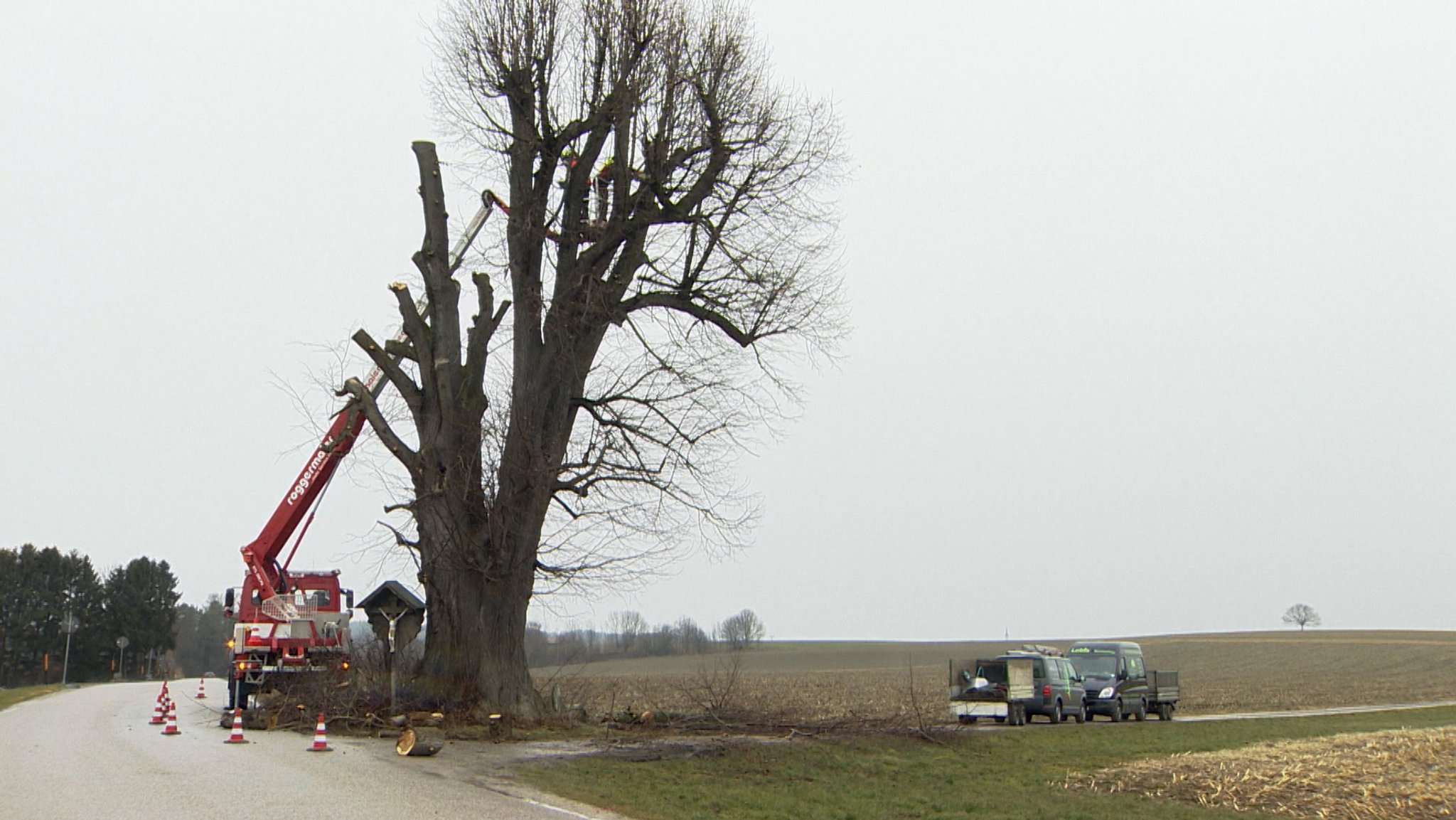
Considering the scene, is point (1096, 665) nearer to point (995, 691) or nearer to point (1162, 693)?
point (1162, 693)

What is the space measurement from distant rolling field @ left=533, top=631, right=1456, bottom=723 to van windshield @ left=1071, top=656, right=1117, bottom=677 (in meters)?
2.09

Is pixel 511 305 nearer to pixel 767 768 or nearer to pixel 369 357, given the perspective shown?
pixel 369 357

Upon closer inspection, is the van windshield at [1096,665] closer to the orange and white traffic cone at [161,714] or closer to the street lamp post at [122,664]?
the orange and white traffic cone at [161,714]

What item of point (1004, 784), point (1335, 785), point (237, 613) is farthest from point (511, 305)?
point (1335, 785)

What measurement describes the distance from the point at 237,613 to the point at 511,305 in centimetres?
1025

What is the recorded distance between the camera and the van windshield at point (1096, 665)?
32.6m

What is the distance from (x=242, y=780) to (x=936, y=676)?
2050 inches

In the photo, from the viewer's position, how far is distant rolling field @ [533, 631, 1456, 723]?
78.4 ft

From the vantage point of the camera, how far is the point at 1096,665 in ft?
108

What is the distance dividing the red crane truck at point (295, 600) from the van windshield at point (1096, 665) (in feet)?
64.2

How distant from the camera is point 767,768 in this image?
1659 centimetres

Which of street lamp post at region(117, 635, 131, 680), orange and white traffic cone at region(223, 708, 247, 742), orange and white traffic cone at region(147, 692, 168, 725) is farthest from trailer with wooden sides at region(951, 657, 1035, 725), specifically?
street lamp post at region(117, 635, 131, 680)

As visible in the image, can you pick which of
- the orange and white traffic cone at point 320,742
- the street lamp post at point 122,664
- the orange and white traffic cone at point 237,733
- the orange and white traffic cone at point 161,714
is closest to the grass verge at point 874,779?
the orange and white traffic cone at point 320,742

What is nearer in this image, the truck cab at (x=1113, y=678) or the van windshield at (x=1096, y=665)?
the truck cab at (x=1113, y=678)
